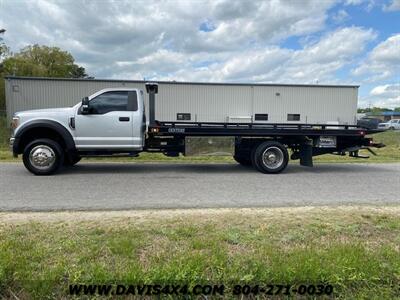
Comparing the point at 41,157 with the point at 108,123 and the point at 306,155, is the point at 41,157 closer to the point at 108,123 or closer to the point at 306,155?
the point at 108,123

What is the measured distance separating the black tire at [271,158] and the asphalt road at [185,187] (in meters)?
0.29

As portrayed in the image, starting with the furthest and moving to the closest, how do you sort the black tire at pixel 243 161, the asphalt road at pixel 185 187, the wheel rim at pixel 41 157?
1. the black tire at pixel 243 161
2. the wheel rim at pixel 41 157
3. the asphalt road at pixel 185 187

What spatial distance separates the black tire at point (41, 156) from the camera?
8391 millimetres

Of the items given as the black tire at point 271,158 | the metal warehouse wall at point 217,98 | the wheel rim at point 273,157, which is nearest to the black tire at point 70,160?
the black tire at point 271,158

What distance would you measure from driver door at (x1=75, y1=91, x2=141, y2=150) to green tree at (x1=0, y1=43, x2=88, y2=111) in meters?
39.3

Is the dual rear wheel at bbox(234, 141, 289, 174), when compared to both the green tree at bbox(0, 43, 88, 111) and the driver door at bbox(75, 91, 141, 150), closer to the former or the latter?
the driver door at bbox(75, 91, 141, 150)

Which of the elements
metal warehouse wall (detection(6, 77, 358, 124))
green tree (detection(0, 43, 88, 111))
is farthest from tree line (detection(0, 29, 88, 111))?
metal warehouse wall (detection(6, 77, 358, 124))

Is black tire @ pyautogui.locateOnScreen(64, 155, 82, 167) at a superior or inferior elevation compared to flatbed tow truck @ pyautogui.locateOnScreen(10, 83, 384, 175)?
inferior

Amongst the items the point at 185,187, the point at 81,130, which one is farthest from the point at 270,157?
the point at 81,130

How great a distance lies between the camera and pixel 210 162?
38.9 feet

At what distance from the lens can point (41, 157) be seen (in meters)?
8.39

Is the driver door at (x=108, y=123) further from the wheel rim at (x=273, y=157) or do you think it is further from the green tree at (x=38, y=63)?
the green tree at (x=38, y=63)

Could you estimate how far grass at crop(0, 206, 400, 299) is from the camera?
10.3ft

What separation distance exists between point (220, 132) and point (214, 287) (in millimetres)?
6633
